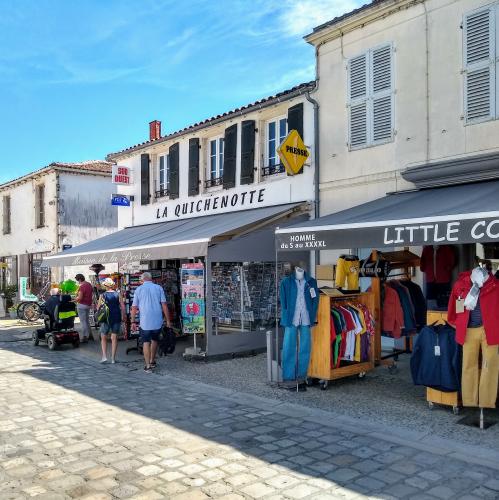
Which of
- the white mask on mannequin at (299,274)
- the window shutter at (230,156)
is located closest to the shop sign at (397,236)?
the white mask on mannequin at (299,274)

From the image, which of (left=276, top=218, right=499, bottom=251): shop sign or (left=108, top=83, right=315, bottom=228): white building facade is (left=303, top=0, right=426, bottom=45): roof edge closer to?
(left=108, top=83, right=315, bottom=228): white building facade

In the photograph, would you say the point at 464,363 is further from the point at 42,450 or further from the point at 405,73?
the point at 405,73

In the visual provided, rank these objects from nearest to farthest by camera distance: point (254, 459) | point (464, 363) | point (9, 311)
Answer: point (254, 459) < point (464, 363) < point (9, 311)

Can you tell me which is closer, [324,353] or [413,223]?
[413,223]

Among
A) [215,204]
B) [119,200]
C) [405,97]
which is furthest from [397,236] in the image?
[119,200]

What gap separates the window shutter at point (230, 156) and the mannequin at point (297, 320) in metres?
5.64

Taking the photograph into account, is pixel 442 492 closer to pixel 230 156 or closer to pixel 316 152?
pixel 316 152

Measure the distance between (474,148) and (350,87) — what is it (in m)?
2.85

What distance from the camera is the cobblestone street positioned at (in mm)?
3998

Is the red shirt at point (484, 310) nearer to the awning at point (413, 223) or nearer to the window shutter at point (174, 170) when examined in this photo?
the awning at point (413, 223)

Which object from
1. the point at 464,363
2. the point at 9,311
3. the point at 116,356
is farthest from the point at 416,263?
the point at 9,311

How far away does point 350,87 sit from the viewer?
985 centimetres

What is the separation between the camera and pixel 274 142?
1177 centimetres

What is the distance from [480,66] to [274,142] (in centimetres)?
482
